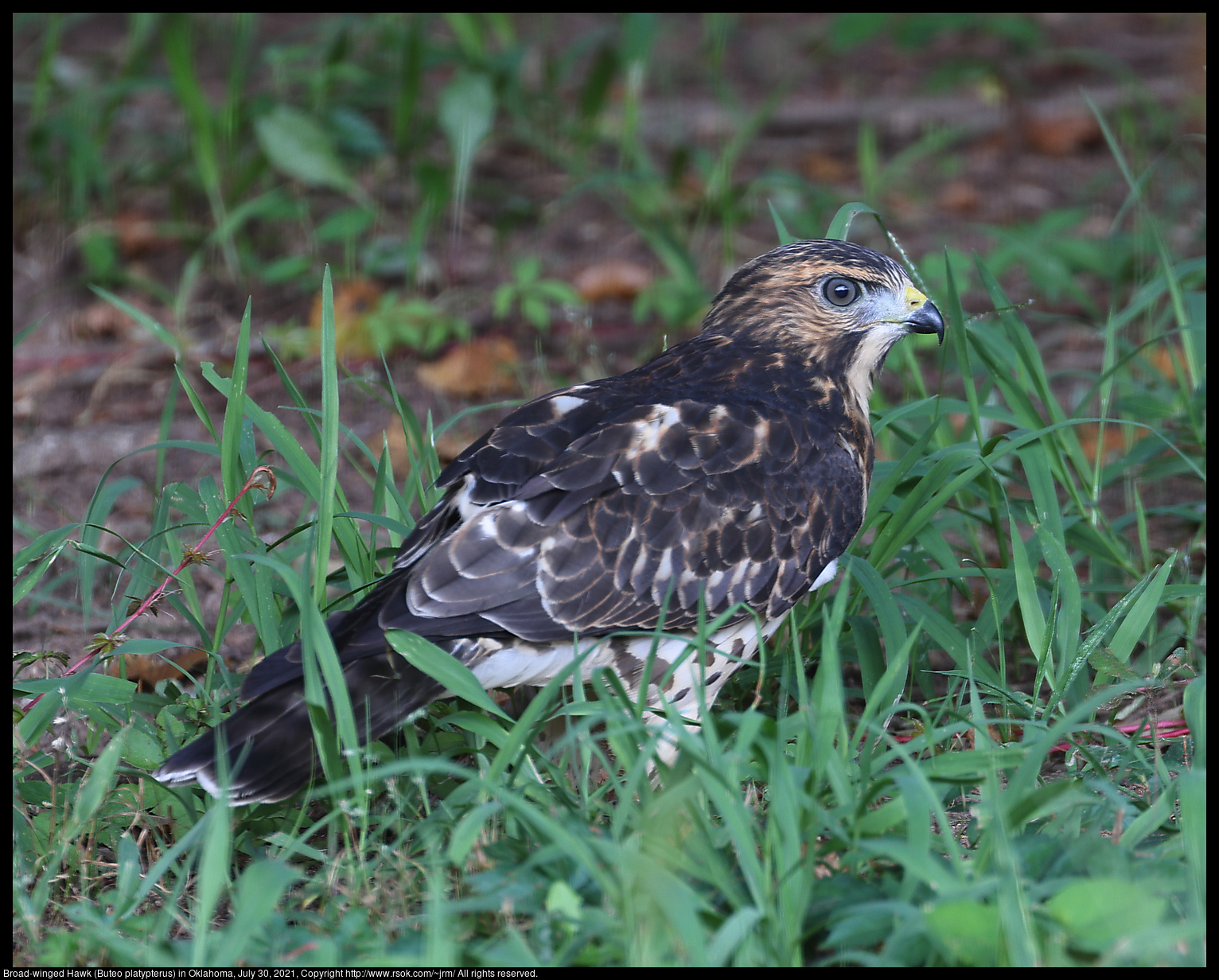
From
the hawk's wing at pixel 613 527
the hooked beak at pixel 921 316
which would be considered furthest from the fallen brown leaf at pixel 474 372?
the hooked beak at pixel 921 316

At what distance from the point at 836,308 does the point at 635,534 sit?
105 centimetres

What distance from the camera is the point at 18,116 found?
7.86 m

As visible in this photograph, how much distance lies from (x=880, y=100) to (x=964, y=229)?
2.01 m

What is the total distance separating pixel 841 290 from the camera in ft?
12.3

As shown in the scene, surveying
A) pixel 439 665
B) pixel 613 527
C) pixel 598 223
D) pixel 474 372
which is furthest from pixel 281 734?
pixel 598 223

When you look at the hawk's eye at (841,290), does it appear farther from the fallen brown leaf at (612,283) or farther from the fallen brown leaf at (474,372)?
the fallen brown leaf at (612,283)

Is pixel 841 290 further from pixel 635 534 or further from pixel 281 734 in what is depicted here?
pixel 281 734

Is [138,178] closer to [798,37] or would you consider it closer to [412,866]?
[798,37]

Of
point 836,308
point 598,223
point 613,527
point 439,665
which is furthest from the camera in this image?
point 598,223

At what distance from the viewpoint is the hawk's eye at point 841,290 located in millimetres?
3738

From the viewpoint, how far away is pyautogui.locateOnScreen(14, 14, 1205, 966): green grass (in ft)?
7.77

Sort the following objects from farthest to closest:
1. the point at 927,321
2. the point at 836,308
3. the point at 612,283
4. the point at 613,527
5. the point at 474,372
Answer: the point at 612,283 < the point at 474,372 < the point at 836,308 < the point at 927,321 < the point at 613,527

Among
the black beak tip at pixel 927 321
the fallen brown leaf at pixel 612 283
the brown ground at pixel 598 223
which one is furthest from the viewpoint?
the fallen brown leaf at pixel 612 283

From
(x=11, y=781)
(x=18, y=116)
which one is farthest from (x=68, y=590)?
(x=18, y=116)
